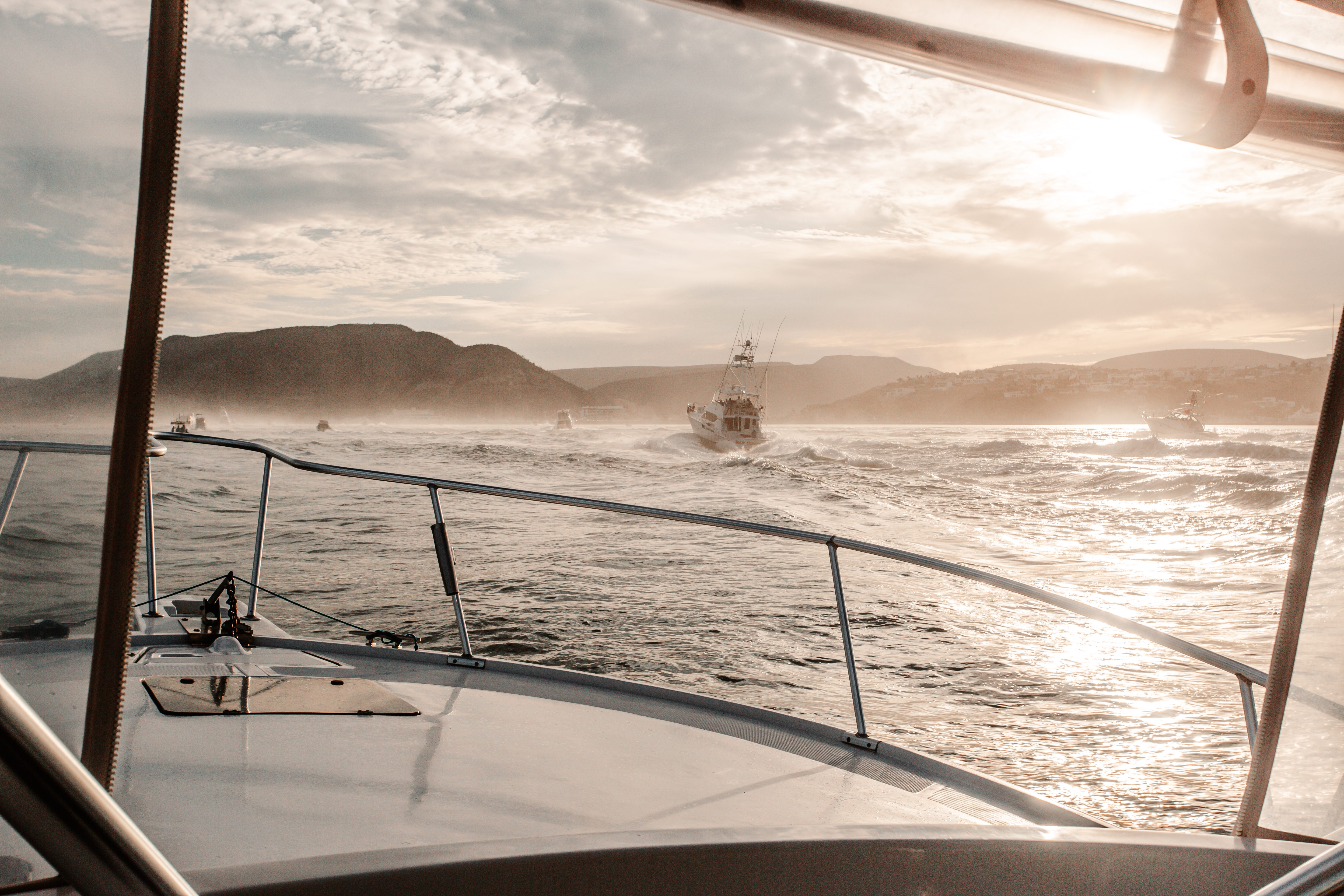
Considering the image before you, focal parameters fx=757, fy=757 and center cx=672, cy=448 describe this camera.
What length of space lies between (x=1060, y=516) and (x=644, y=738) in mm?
24892

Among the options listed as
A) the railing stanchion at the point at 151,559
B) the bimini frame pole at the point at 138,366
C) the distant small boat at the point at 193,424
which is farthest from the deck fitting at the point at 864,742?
the distant small boat at the point at 193,424

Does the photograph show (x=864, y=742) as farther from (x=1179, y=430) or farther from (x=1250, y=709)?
(x=1179, y=430)

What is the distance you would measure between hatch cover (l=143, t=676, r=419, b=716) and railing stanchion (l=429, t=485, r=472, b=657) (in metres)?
0.27

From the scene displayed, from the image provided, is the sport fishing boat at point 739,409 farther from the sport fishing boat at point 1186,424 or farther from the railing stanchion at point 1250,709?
the railing stanchion at point 1250,709

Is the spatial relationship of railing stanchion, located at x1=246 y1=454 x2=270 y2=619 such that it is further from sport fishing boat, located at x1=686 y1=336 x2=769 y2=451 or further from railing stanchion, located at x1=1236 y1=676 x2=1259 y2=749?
sport fishing boat, located at x1=686 y1=336 x2=769 y2=451

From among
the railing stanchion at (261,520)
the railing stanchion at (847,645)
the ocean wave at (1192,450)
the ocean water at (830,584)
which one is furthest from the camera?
the ocean wave at (1192,450)

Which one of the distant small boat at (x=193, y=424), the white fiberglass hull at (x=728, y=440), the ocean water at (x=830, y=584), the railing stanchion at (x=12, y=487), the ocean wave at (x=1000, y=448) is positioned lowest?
the ocean water at (x=830, y=584)

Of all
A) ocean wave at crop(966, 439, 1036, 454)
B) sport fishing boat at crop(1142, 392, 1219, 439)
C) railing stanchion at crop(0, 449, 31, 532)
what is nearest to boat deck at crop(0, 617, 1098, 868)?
railing stanchion at crop(0, 449, 31, 532)

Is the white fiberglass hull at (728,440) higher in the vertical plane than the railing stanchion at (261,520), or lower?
higher

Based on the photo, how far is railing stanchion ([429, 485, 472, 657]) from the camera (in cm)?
192

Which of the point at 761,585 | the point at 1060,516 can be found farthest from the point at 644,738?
the point at 1060,516

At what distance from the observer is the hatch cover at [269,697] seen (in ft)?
5.09

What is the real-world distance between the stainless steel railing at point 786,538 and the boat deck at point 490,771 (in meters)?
0.19

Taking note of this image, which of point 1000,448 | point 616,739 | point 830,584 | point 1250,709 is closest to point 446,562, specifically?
point 616,739
